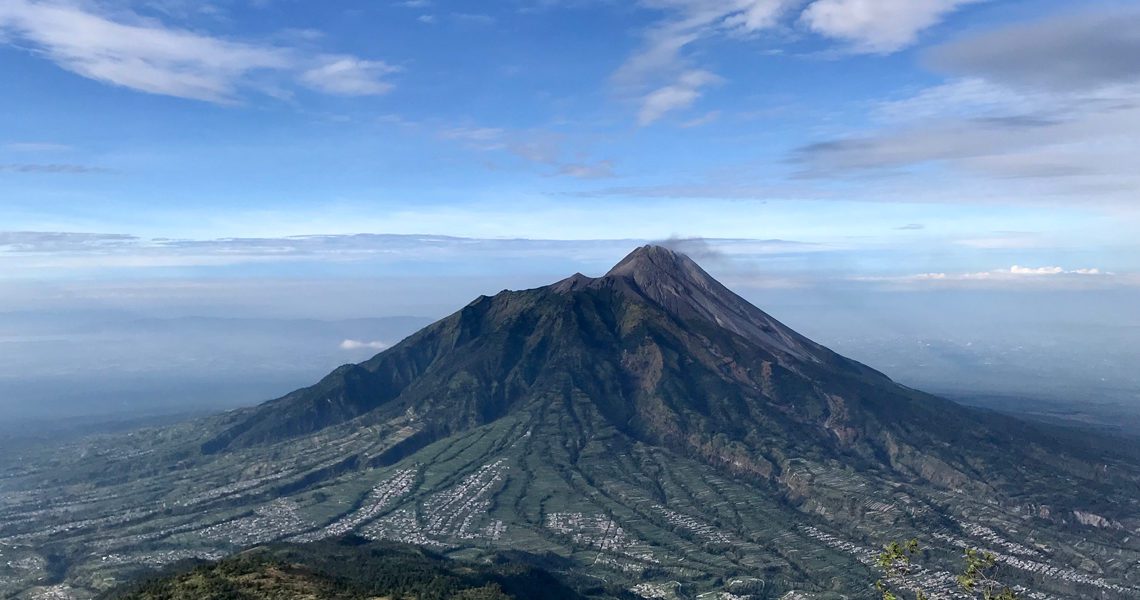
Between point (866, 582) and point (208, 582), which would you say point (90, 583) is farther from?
point (866, 582)

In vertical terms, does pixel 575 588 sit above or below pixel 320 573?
below

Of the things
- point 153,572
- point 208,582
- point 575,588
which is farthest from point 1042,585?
Answer: point 153,572

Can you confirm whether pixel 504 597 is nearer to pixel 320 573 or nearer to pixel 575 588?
pixel 320 573

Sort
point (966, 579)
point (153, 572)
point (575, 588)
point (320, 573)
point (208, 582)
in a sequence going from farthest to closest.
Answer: point (153, 572) → point (575, 588) → point (320, 573) → point (208, 582) → point (966, 579)

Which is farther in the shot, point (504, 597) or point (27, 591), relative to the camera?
point (27, 591)

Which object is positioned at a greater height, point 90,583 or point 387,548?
point 387,548

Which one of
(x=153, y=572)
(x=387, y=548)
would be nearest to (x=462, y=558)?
(x=387, y=548)

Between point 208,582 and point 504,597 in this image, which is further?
point 504,597

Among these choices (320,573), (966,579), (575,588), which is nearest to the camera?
(966,579)

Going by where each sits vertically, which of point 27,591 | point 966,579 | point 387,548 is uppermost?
point 966,579
